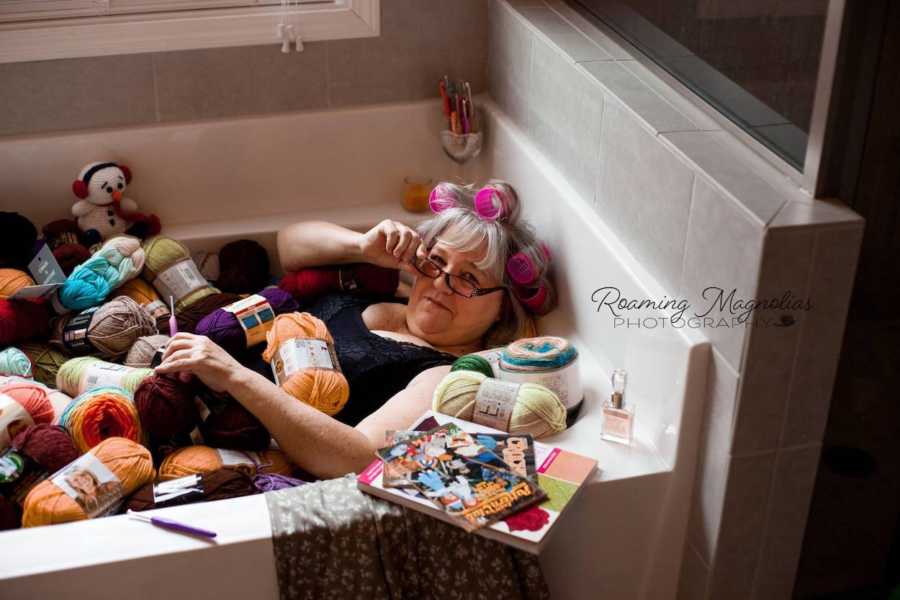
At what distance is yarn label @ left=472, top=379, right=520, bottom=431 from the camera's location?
1.82 metres

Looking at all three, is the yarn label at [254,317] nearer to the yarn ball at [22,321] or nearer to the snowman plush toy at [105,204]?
→ the yarn ball at [22,321]

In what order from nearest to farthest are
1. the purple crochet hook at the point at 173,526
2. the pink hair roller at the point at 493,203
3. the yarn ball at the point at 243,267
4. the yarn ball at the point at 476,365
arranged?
the purple crochet hook at the point at 173,526
the yarn ball at the point at 476,365
the pink hair roller at the point at 493,203
the yarn ball at the point at 243,267

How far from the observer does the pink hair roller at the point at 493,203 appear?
7.20 feet

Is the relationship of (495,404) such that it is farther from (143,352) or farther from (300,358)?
(143,352)

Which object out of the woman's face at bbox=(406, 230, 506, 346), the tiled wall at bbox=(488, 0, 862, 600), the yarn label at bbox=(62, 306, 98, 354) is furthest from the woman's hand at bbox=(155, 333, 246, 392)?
the tiled wall at bbox=(488, 0, 862, 600)

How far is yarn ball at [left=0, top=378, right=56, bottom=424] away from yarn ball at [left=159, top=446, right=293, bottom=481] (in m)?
0.24

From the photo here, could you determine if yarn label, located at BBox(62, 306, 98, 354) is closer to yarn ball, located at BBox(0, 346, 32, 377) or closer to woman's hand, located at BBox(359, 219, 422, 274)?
yarn ball, located at BBox(0, 346, 32, 377)

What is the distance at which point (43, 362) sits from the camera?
219 centimetres

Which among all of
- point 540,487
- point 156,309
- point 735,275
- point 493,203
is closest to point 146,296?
point 156,309

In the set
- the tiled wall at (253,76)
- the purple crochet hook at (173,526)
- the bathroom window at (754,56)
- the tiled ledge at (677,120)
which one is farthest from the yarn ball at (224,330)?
the bathroom window at (754,56)

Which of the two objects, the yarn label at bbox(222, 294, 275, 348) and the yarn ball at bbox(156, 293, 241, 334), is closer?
the yarn label at bbox(222, 294, 275, 348)

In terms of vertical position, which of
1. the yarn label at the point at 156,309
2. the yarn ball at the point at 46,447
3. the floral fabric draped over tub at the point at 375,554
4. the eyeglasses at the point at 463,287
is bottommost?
the floral fabric draped over tub at the point at 375,554

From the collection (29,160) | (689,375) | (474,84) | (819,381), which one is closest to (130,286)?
(29,160)

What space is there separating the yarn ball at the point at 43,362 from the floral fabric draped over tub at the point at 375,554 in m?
0.73
